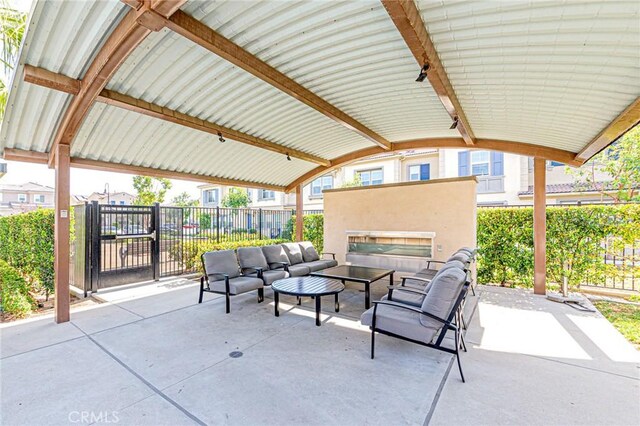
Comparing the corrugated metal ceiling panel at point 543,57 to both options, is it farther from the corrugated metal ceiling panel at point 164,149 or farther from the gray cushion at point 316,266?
the corrugated metal ceiling panel at point 164,149

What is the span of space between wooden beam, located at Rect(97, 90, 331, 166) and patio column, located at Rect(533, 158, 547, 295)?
5.38 m

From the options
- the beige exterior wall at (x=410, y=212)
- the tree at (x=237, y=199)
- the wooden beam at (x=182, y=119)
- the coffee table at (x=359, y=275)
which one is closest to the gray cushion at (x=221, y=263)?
the coffee table at (x=359, y=275)

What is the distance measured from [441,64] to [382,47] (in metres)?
0.81

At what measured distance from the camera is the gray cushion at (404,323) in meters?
2.92

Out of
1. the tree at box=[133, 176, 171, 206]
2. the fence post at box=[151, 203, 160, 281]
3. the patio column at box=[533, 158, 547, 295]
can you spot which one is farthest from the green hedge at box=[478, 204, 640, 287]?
the tree at box=[133, 176, 171, 206]

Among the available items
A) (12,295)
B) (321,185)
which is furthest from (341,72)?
(321,185)

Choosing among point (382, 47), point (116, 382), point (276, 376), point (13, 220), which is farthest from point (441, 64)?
point (13, 220)

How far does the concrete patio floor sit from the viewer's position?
2.26m

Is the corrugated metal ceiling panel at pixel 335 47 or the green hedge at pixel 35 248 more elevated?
the corrugated metal ceiling panel at pixel 335 47

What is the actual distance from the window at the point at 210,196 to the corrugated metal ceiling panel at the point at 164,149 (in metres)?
17.2

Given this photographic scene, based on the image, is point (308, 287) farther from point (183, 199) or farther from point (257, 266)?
point (183, 199)

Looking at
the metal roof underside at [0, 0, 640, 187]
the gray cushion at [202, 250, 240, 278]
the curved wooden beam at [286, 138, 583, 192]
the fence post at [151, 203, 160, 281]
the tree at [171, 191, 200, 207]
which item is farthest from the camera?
the tree at [171, 191, 200, 207]

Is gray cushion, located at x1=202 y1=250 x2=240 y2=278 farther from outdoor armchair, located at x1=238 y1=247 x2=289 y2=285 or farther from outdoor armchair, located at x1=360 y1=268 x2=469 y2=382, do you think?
outdoor armchair, located at x1=360 y1=268 x2=469 y2=382

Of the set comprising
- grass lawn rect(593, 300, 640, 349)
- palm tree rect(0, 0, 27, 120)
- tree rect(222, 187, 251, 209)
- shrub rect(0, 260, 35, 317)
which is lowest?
grass lawn rect(593, 300, 640, 349)
